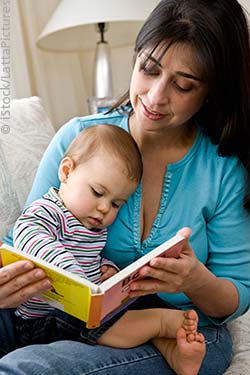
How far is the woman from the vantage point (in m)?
1.09

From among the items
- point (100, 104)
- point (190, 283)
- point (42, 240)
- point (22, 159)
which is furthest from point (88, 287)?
point (100, 104)

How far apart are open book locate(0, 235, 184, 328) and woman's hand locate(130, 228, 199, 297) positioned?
0.05 ft

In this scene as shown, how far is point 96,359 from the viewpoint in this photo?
3.40 ft

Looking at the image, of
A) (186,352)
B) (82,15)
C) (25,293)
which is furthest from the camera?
(82,15)

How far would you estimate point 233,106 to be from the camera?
1.25 metres

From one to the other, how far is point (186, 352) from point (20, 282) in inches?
14.0

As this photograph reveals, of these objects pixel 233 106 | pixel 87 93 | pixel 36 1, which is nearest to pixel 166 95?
pixel 233 106

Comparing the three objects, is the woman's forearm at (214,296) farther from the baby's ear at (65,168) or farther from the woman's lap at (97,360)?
the baby's ear at (65,168)

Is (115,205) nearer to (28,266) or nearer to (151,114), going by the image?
(151,114)

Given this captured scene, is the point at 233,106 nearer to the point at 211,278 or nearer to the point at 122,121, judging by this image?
the point at 122,121

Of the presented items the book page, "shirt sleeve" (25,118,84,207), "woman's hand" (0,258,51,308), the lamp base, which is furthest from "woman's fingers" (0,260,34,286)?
the lamp base

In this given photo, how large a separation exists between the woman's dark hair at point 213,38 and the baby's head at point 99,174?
0.20 meters

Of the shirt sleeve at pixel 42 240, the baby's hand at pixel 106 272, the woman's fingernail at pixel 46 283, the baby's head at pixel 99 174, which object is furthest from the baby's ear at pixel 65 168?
the woman's fingernail at pixel 46 283

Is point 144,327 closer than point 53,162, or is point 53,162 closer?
point 144,327
